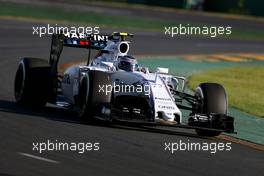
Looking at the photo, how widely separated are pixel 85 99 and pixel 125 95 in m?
0.69

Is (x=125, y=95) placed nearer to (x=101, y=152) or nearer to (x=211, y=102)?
(x=211, y=102)

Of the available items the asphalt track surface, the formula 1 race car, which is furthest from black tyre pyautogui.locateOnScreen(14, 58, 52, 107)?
the asphalt track surface

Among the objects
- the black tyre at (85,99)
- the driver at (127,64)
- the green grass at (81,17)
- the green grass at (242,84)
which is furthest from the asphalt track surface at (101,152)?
the green grass at (81,17)

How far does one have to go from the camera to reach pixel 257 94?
22922 millimetres

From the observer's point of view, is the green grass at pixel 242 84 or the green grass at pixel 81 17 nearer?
the green grass at pixel 242 84

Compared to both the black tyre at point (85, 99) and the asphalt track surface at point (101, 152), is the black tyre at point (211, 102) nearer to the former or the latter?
the asphalt track surface at point (101, 152)

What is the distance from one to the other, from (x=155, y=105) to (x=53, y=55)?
366cm

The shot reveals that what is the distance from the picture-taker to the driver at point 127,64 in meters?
15.7

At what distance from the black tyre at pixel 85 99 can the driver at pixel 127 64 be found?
804 mm

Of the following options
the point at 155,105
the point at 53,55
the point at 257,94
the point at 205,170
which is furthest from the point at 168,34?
the point at 205,170

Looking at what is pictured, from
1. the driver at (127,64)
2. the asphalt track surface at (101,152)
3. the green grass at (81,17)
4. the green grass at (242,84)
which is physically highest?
the driver at (127,64)

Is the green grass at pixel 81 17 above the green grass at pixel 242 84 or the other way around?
above

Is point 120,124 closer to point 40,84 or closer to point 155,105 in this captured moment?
point 155,105

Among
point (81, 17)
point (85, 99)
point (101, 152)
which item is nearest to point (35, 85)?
point (85, 99)
